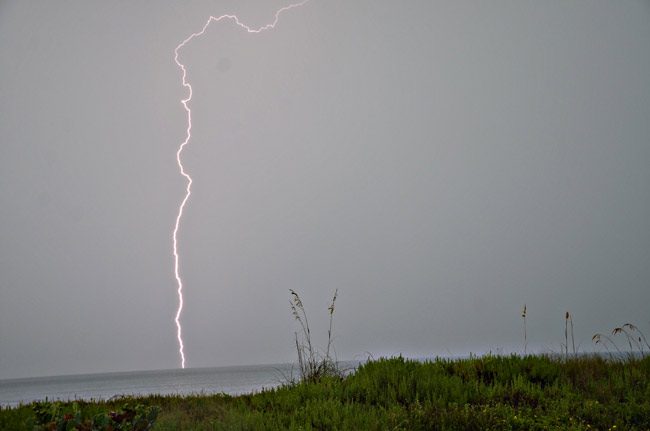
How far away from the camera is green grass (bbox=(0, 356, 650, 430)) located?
20.1 ft

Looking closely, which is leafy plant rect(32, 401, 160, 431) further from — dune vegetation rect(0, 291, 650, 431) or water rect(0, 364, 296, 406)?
water rect(0, 364, 296, 406)

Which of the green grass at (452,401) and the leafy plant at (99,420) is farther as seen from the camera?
the green grass at (452,401)

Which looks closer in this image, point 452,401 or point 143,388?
point 452,401

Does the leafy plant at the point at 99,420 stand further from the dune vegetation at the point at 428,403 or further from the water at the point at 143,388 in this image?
the water at the point at 143,388

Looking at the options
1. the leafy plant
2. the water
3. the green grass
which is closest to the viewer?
the leafy plant

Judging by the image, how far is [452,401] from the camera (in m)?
7.25

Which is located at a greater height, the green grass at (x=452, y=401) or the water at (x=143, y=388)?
→ the green grass at (x=452, y=401)

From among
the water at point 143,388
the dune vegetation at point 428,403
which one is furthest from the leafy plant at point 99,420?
the water at point 143,388

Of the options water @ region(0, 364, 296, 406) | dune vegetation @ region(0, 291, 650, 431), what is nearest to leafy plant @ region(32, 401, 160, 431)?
dune vegetation @ region(0, 291, 650, 431)

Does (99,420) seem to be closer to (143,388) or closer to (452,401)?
(452,401)

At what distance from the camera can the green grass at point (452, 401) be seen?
6113 mm

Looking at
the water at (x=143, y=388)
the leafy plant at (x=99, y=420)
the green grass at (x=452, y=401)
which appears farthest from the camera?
the water at (x=143, y=388)

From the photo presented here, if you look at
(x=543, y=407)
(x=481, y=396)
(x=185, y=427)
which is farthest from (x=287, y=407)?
(x=543, y=407)

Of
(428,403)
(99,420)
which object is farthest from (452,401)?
(99,420)
